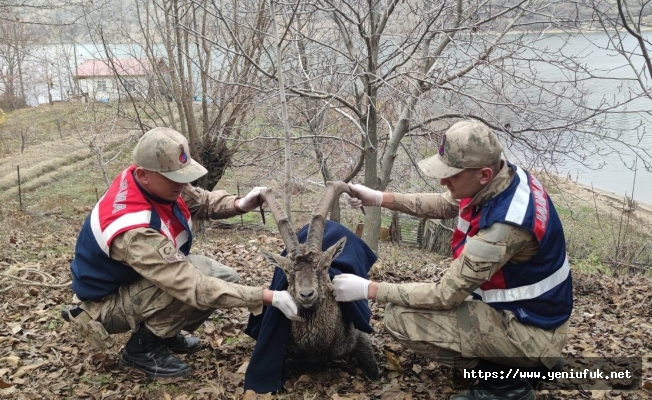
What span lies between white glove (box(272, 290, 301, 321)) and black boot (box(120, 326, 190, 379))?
1.16 meters

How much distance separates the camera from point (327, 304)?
184 inches

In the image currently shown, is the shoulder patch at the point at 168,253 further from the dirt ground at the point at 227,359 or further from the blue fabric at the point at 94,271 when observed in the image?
the dirt ground at the point at 227,359

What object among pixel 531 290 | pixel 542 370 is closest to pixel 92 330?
pixel 531 290

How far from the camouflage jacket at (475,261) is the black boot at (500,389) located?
61cm

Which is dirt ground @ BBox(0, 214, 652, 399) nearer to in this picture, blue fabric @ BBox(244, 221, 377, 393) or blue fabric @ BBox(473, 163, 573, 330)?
blue fabric @ BBox(244, 221, 377, 393)

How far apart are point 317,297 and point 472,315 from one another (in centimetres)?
114

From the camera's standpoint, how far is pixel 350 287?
14.5ft

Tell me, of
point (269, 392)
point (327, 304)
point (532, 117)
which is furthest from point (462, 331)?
point (532, 117)

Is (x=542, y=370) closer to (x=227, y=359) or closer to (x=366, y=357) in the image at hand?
(x=366, y=357)

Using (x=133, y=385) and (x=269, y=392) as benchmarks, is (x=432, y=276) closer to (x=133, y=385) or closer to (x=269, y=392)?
(x=269, y=392)

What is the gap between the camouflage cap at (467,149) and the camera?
3982 millimetres

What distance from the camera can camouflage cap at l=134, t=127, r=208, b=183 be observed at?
4410 mm

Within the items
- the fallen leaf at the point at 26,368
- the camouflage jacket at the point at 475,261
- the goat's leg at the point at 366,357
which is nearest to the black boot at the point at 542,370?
the camouflage jacket at the point at 475,261

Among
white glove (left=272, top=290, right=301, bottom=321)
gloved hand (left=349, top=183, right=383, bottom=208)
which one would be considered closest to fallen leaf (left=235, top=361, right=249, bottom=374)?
white glove (left=272, top=290, right=301, bottom=321)
